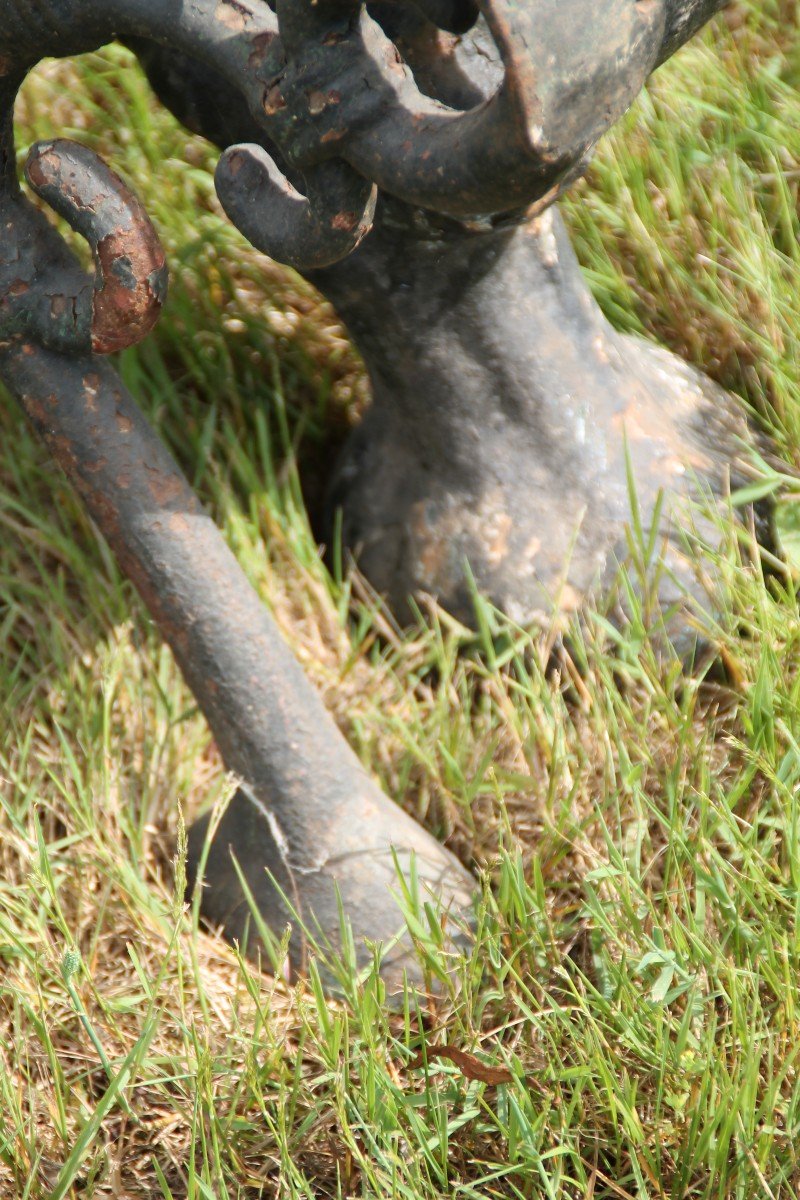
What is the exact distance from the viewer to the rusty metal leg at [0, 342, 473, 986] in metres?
1.47

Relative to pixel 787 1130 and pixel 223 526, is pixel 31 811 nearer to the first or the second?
pixel 223 526

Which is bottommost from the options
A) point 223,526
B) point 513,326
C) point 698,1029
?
point 698,1029

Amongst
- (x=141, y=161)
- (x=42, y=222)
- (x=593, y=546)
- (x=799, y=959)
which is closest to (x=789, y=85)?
(x=593, y=546)

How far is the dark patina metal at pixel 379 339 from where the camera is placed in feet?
3.61

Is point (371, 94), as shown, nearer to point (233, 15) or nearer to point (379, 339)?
point (233, 15)

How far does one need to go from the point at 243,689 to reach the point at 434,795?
0.32 meters

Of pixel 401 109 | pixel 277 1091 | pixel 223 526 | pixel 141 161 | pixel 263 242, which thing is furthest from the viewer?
pixel 141 161

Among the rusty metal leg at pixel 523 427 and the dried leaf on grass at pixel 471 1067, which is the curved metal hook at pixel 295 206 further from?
the dried leaf on grass at pixel 471 1067

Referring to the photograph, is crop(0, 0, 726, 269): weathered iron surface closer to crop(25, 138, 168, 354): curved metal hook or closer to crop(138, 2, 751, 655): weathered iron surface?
crop(25, 138, 168, 354): curved metal hook

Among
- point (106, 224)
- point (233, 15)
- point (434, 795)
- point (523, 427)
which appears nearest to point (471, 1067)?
point (434, 795)

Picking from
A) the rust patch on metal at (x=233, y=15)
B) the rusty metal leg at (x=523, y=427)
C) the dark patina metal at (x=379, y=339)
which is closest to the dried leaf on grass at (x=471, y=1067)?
the dark patina metal at (x=379, y=339)

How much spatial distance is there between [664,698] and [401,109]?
29.1 inches

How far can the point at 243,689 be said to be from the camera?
4.99 feet

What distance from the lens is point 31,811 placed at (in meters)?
1.66
